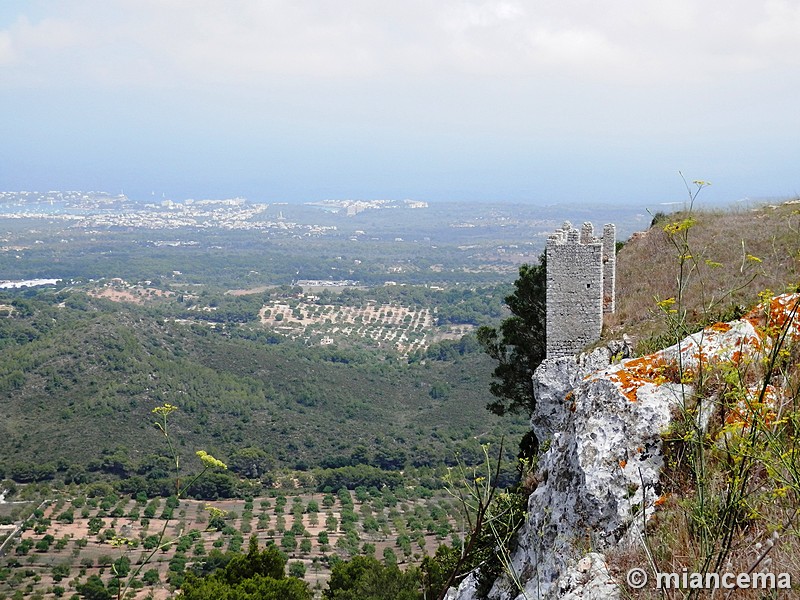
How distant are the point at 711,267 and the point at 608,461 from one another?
4.44 m

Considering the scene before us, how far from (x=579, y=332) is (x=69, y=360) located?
43.1m

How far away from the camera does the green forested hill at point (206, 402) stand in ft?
132

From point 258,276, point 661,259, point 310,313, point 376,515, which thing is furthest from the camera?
point 258,276

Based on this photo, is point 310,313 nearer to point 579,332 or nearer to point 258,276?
point 258,276

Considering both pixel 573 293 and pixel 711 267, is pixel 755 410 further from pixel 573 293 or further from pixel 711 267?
pixel 573 293

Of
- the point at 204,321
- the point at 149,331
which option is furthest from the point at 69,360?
the point at 204,321

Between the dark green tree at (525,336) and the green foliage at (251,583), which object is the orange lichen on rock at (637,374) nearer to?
the dark green tree at (525,336)

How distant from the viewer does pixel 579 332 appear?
1201 cm

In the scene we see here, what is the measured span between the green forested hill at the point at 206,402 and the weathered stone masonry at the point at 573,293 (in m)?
25.7

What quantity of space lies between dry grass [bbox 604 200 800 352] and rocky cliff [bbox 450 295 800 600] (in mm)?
2043

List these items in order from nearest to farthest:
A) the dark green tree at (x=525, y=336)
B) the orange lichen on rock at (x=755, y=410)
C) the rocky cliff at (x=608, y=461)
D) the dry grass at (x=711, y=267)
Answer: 1. the orange lichen on rock at (x=755, y=410)
2. the rocky cliff at (x=608, y=461)
3. the dry grass at (x=711, y=267)
4. the dark green tree at (x=525, y=336)

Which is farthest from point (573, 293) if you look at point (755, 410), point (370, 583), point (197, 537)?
point (197, 537)

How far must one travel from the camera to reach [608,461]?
21.0ft

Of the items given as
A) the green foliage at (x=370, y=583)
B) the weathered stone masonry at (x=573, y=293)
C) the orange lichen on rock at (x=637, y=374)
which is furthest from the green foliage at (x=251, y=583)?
the orange lichen on rock at (x=637, y=374)
